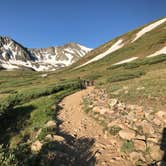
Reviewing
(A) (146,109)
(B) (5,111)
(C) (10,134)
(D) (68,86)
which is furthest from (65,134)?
(D) (68,86)

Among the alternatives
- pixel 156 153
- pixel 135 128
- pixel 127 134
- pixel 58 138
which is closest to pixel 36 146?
pixel 58 138

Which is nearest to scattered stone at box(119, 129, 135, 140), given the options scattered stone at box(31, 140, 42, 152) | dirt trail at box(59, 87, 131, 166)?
dirt trail at box(59, 87, 131, 166)

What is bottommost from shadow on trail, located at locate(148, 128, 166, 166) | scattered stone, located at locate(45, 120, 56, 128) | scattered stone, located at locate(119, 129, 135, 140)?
shadow on trail, located at locate(148, 128, 166, 166)

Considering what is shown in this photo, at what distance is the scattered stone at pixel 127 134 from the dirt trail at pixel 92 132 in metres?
0.61

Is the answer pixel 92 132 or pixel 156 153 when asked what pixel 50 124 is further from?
pixel 156 153

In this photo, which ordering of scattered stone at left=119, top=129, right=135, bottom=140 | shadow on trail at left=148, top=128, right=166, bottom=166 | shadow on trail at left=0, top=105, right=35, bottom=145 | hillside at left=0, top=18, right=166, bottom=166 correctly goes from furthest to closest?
1. shadow on trail at left=0, top=105, right=35, bottom=145
2. scattered stone at left=119, top=129, right=135, bottom=140
3. hillside at left=0, top=18, right=166, bottom=166
4. shadow on trail at left=148, top=128, right=166, bottom=166

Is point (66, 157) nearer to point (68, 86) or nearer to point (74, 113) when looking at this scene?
point (74, 113)

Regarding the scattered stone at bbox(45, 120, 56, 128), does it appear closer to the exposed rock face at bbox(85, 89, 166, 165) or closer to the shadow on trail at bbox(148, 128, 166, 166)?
the exposed rock face at bbox(85, 89, 166, 165)

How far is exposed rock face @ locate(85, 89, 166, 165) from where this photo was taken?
12.0 meters

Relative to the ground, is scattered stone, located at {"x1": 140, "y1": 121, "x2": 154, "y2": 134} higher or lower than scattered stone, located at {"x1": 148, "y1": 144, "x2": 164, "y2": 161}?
higher

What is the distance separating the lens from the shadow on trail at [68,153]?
39.1 feet

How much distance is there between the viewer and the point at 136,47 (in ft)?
244

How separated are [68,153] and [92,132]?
3286 millimetres

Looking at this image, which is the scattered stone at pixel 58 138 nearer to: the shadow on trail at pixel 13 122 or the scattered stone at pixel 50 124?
the scattered stone at pixel 50 124
